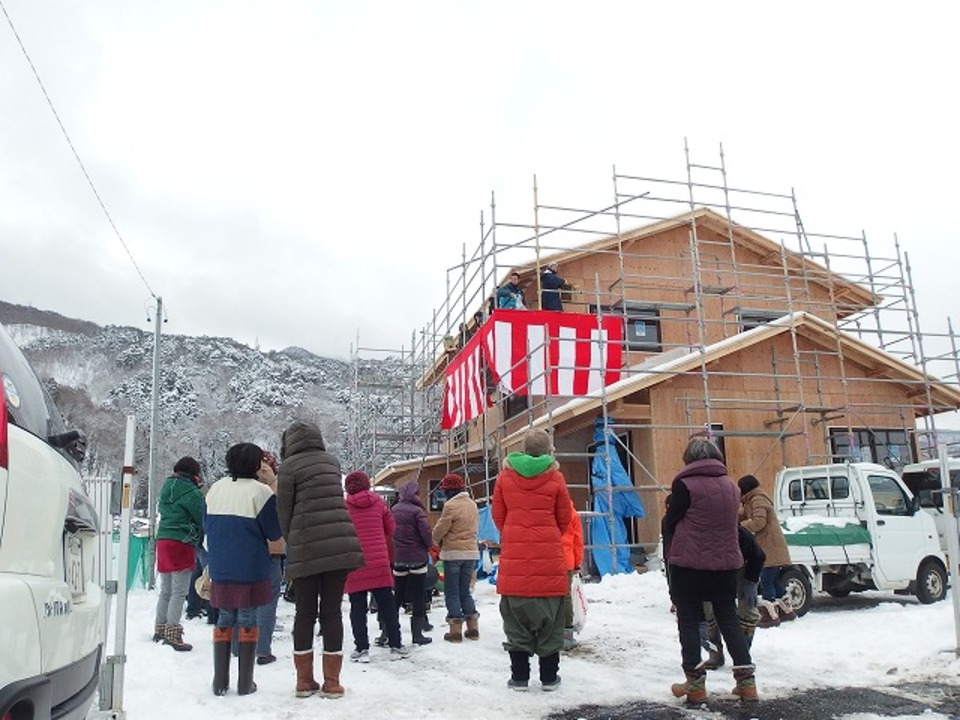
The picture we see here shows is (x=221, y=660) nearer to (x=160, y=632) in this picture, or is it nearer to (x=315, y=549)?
(x=315, y=549)

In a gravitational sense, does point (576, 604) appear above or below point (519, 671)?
above

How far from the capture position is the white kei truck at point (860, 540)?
33.2 feet

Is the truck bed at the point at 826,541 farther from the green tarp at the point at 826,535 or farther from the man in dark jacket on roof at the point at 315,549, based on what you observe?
the man in dark jacket on roof at the point at 315,549

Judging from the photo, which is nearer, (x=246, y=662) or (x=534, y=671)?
(x=246, y=662)

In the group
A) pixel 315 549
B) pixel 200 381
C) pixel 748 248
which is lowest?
pixel 315 549

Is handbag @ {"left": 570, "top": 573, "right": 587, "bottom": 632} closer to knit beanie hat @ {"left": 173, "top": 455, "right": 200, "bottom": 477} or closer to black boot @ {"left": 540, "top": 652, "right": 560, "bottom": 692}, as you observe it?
black boot @ {"left": 540, "top": 652, "right": 560, "bottom": 692}

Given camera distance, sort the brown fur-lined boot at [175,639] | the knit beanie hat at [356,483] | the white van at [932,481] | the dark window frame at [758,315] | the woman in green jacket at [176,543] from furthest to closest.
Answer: the dark window frame at [758,315], the white van at [932,481], the woman in green jacket at [176,543], the knit beanie hat at [356,483], the brown fur-lined boot at [175,639]

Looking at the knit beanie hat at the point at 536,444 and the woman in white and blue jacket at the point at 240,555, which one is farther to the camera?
the knit beanie hat at the point at 536,444

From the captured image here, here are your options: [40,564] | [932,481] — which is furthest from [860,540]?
[40,564]

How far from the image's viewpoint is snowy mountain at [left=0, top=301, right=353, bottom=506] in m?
100

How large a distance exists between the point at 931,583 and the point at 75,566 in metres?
10.9

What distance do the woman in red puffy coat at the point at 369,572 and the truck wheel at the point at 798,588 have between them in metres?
5.03

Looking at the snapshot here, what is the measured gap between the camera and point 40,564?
7.78ft

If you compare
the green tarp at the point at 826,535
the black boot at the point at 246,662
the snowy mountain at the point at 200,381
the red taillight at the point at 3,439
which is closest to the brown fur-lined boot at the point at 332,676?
the black boot at the point at 246,662
